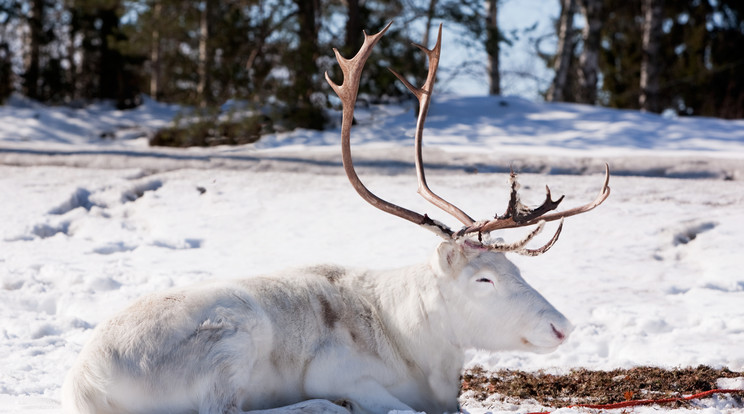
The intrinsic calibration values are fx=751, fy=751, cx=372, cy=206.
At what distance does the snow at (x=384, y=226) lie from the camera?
5.67 m

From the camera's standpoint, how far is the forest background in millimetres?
14562

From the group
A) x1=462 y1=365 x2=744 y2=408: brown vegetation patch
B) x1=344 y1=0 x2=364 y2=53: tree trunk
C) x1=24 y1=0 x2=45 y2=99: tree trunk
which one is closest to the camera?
x1=462 y1=365 x2=744 y2=408: brown vegetation patch

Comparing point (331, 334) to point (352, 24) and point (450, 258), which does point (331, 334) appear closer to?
point (450, 258)

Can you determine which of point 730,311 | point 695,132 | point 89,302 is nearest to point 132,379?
point 89,302

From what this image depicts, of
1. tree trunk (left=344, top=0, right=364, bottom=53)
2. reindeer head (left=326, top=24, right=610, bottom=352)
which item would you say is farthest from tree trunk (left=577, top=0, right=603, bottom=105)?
reindeer head (left=326, top=24, right=610, bottom=352)

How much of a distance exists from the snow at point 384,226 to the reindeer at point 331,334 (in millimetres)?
490

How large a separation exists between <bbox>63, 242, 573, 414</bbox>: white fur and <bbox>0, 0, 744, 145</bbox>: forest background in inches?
389

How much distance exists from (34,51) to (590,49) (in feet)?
52.1

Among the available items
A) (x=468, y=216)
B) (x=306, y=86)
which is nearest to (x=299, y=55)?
(x=306, y=86)

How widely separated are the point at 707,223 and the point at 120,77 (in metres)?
18.7

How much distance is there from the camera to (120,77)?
74.0 feet

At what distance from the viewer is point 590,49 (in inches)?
704

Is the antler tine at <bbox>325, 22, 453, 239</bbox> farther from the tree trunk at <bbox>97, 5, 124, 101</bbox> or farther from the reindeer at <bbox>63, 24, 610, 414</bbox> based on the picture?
the tree trunk at <bbox>97, 5, 124, 101</bbox>

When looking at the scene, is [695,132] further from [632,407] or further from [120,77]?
[120,77]
